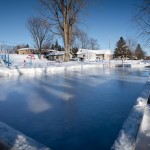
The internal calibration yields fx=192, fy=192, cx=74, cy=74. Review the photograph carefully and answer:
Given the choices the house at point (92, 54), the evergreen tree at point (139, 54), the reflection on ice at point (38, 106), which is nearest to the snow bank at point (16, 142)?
the reflection on ice at point (38, 106)

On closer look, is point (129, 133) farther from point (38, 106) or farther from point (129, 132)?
point (38, 106)

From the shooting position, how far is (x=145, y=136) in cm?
322

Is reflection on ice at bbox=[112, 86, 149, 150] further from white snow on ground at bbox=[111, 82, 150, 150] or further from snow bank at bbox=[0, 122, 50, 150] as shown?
snow bank at bbox=[0, 122, 50, 150]

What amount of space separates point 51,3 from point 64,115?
1100 inches

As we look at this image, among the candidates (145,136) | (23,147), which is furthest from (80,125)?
(23,147)

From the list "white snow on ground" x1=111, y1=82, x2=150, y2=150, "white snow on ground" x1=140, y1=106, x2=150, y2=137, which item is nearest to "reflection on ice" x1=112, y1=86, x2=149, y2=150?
"white snow on ground" x1=111, y1=82, x2=150, y2=150

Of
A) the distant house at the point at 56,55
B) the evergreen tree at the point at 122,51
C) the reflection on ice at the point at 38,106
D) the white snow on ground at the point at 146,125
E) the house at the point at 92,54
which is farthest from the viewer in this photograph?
the evergreen tree at the point at 122,51

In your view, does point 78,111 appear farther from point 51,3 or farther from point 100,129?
point 51,3

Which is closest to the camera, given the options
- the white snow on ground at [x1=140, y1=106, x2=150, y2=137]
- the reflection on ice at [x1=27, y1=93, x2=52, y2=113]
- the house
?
the white snow on ground at [x1=140, y1=106, x2=150, y2=137]

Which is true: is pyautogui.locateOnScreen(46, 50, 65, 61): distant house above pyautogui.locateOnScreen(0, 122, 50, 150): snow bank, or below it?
above

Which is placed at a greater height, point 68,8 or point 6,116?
point 68,8

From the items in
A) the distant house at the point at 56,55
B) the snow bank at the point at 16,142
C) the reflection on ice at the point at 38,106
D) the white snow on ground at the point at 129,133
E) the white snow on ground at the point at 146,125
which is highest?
the distant house at the point at 56,55

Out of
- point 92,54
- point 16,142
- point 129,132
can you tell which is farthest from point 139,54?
point 16,142

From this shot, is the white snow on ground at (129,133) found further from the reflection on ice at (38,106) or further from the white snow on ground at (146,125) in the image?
the reflection on ice at (38,106)
